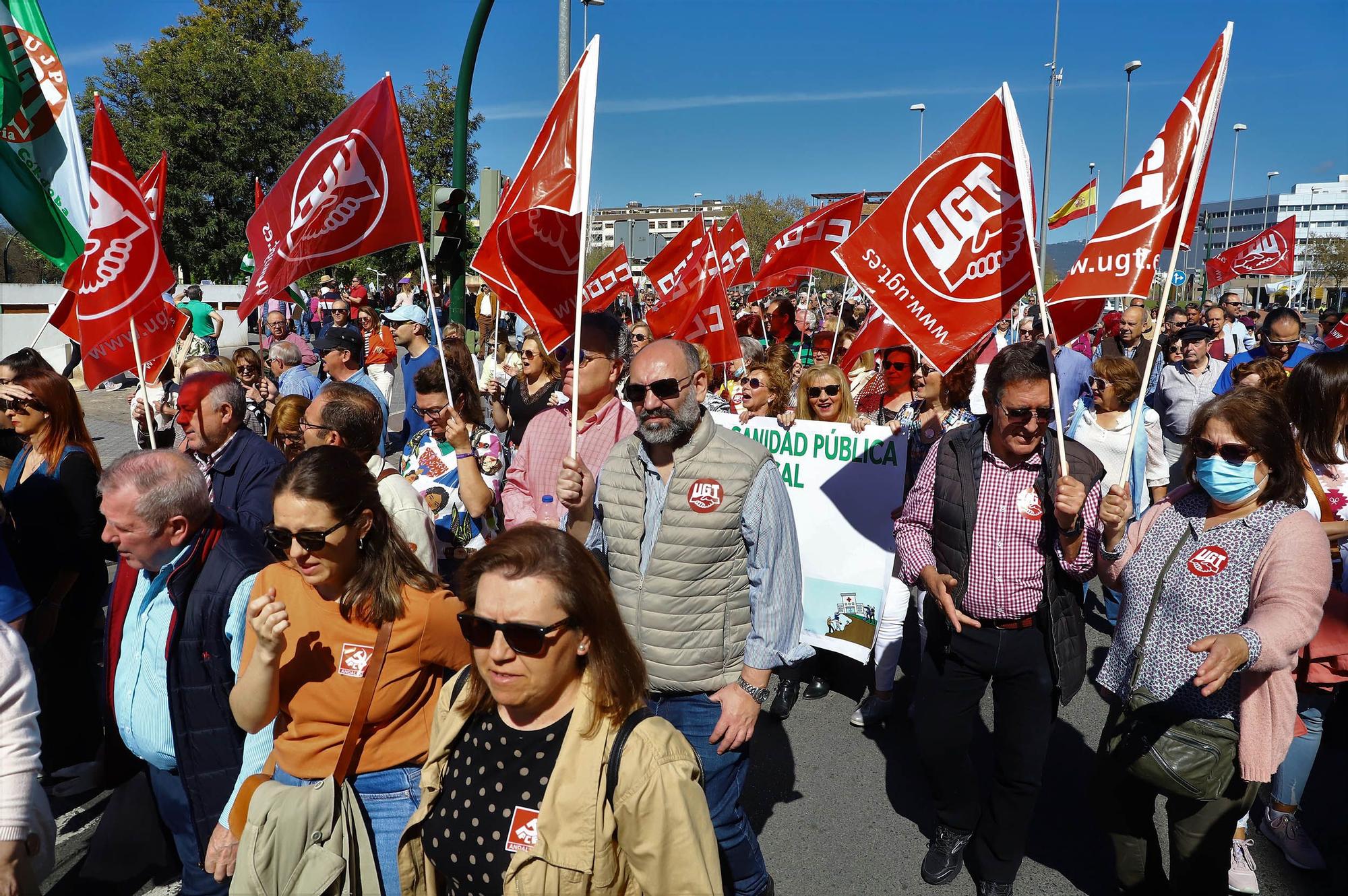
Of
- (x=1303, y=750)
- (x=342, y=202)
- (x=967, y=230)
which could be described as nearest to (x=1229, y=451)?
(x=967, y=230)

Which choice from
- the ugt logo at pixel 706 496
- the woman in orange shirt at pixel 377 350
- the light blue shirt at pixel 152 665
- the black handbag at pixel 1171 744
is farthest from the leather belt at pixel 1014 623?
the woman in orange shirt at pixel 377 350

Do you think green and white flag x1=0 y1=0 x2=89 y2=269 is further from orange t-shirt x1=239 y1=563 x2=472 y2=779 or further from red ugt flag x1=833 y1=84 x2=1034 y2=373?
red ugt flag x1=833 y1=84 x2=1034 y2=373

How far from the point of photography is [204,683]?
277 cm

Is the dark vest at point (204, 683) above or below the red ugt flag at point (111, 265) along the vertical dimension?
below

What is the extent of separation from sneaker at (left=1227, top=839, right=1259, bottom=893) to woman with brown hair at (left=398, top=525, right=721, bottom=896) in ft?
9.05

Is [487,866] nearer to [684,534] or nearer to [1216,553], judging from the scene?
[684,534]

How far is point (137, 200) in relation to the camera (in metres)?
4.92

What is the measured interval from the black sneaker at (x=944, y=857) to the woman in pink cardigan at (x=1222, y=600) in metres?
0.69

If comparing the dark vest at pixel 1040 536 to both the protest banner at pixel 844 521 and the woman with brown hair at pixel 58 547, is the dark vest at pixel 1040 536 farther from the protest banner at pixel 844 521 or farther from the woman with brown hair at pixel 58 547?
the woman with brown hair at pixel 58 547

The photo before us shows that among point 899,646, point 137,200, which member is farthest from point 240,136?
point 899,646

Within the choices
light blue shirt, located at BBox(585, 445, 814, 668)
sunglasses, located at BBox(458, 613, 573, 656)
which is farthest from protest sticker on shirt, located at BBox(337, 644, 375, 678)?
light blue shirt, located at BBox(585, 445, 814, 668)

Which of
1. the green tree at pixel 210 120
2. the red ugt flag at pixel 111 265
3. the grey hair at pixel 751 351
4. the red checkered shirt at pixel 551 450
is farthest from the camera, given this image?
the green tree at pixel 210 120

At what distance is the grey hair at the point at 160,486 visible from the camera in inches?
111

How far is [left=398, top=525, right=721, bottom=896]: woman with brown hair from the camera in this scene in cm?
198
